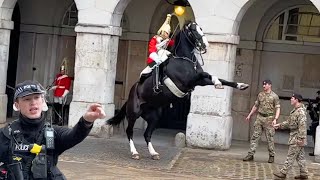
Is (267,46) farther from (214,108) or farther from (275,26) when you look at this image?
(214,108)

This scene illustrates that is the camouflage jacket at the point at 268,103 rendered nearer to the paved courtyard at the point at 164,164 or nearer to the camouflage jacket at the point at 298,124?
the paved courtyard at the point at 164,164

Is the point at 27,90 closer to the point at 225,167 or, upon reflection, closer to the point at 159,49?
the point at 159,49

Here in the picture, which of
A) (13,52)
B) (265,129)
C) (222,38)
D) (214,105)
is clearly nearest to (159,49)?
(265,129)

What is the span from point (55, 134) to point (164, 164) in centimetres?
794

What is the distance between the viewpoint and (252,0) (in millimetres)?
14312

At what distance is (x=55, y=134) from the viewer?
14.0 feet

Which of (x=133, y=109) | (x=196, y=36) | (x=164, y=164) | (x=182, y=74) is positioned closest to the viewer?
(x=196, y=36)

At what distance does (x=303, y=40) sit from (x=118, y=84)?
17.4 ft

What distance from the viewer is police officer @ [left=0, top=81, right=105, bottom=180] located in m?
4.07

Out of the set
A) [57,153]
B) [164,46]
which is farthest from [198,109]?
[57,153]

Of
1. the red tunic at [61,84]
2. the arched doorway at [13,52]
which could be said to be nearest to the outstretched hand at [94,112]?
the red tunic at [61,84]

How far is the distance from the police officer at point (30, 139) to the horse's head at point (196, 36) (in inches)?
248

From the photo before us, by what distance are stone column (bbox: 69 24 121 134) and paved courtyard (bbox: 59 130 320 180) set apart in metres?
0.88

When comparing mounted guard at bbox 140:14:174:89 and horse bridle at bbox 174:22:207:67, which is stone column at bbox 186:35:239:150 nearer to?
mounted guard at bbox 140:14:174:89
